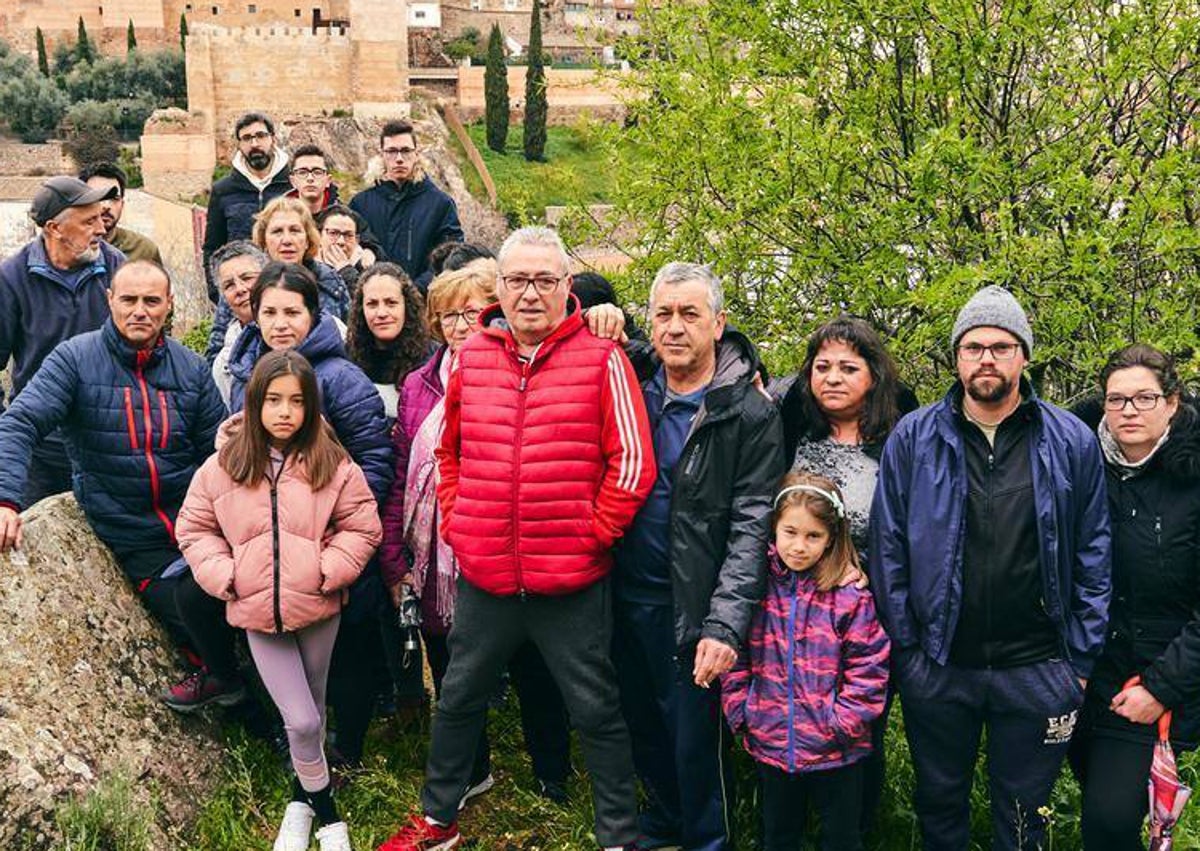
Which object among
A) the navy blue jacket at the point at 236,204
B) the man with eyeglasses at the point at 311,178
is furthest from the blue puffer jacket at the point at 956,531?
the navy blue jacket at the point at 236,204

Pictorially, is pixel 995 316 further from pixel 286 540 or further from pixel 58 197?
pixel 58 197

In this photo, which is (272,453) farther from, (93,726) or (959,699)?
(959,699)

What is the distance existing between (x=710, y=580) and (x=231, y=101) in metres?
52.9

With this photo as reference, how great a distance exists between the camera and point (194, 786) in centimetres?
466

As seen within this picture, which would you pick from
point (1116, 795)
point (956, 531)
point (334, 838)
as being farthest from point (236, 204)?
point (1116, 795)

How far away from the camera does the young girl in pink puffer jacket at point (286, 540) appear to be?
13.8ft

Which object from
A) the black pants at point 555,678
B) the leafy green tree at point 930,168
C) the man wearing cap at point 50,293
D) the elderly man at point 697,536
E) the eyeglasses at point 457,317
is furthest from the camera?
the man wearing cap at point 50,293

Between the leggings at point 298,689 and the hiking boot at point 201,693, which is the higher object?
the leggings at point 298,689

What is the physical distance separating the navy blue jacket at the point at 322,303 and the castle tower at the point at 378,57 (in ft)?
158

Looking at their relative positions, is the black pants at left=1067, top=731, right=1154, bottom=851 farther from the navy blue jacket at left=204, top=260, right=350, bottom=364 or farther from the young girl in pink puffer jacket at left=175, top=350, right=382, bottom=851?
the navy blue jacket at left=204, top=260, right=350, bottom=364

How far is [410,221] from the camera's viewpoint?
7.37 m

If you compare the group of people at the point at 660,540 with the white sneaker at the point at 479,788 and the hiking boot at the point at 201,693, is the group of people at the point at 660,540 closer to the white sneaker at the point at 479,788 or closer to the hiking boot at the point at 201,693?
the hiking boot at the point at 201,693

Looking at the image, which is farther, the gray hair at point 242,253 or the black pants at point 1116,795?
the gray hair at point 242,253

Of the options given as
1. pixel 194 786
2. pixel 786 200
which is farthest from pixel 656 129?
pixel 194 786
